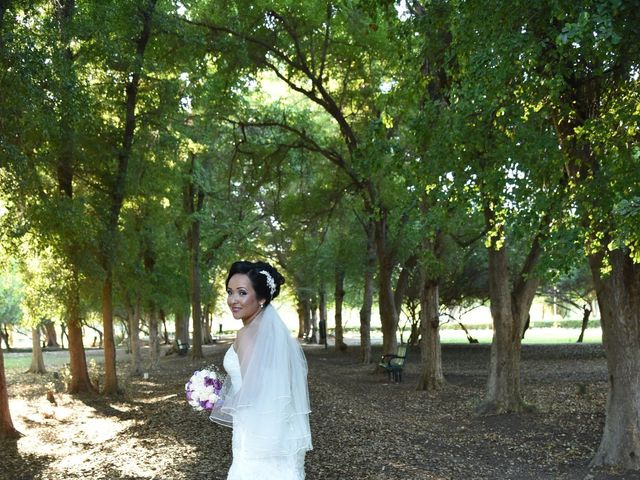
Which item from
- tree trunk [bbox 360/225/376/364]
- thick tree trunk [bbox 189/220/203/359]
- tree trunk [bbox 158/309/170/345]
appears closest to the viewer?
tree trunk [bbox 360/225/376/364]

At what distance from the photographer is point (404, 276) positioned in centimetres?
2498

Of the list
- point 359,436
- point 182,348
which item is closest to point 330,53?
point 359,436

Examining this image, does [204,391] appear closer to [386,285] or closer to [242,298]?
[242,298]

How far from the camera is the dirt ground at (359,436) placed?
862cm

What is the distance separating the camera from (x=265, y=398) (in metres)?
4.49

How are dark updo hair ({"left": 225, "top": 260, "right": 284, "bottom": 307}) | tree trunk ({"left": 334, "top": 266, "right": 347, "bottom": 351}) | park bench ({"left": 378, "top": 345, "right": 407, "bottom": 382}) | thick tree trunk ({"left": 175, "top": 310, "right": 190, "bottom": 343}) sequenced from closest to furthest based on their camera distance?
dark updo hair ({"left": 225, "top": 260, "right": 284, "bottom": 307}), park bench ({"left": 378, "top": 345, "right": 407, "bottom": 382}), tree trunk ({"left": 334, "top": 266, "right": 347, "bottom": 351}), thick tree trunk ({"left": 175, "top": 310, "right": 190, "bottom": 343})

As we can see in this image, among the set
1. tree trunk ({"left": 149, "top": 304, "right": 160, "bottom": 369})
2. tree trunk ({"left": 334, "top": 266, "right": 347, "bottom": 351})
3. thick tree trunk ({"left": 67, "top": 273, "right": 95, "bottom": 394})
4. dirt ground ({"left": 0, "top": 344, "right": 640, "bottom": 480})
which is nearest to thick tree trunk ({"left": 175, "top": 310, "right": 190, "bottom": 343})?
tree trunk ({"left": 334, "top": 266, "right": 347, "bottom": 351})

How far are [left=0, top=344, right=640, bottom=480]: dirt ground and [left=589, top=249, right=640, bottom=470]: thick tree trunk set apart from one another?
36 centimetres

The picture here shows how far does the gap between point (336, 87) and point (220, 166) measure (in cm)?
891

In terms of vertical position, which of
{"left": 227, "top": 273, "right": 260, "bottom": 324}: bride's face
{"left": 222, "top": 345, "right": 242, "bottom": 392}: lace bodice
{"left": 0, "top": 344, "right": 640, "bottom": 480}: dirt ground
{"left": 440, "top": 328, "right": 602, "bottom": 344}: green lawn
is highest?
{"left": 227, "top": 273, "right": 260, "bottom": 324}: bride's face

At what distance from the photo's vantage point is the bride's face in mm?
4535

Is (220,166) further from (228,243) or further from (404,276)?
(404,276)

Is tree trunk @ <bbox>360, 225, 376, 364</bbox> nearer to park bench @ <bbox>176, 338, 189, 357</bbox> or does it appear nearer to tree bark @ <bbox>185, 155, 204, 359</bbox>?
tree bark @ <bbox>185, 155, 204, 359</bbox>

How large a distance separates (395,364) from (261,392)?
49.3 ft
